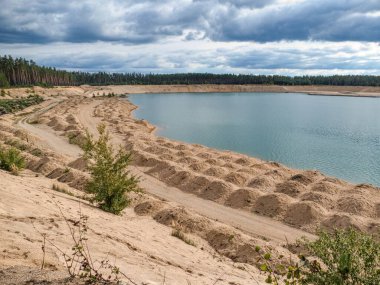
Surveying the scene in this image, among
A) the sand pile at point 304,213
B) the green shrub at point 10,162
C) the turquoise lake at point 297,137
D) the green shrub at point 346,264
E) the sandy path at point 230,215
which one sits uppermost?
the green shrub at point 346,264

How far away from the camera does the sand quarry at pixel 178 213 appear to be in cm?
1278

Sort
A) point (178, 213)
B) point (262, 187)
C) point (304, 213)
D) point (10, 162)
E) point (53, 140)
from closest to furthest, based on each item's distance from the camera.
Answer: point (178, 213) < point (10, 162) < point (304, 213) < point (262, 187) < point (53, 140)

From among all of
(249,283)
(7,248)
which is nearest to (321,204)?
(249,283)

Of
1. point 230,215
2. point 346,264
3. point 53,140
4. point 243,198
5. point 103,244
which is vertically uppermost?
point 346,264

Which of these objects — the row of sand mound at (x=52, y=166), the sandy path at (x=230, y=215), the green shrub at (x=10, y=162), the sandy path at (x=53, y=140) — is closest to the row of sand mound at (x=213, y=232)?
the sandy path at (x=230, y=215)

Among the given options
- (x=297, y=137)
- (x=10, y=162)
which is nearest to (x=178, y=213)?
(x=10, y=162)

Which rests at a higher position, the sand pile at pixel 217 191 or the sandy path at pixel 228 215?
the sand pile at pixel 217 191

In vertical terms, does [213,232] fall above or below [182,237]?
below

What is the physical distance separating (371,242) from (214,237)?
51.4 feet

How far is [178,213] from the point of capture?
89.0 feet

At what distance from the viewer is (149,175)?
141 feet

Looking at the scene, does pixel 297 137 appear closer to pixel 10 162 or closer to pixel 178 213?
pixel 178 213

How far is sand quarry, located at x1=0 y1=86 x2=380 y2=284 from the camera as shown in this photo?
41.9ft

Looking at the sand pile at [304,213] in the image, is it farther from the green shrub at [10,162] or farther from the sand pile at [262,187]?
the green shrub at [10,162]
